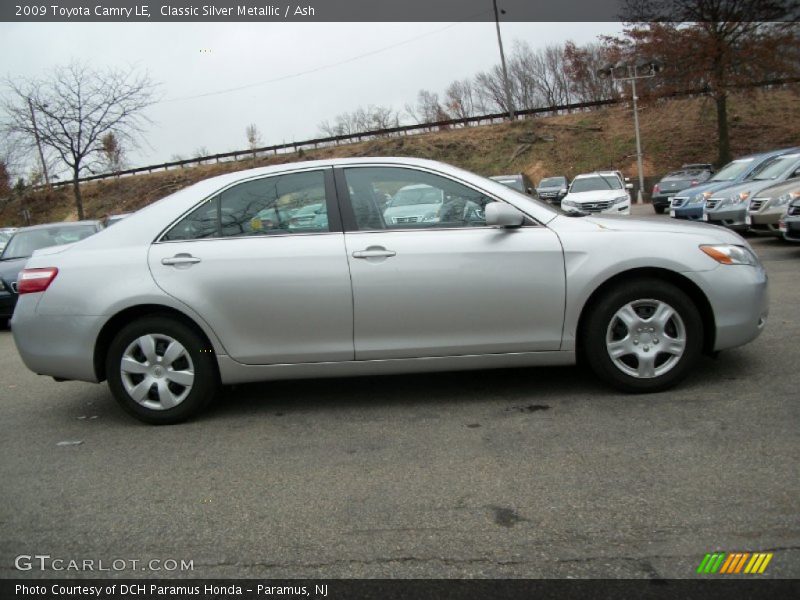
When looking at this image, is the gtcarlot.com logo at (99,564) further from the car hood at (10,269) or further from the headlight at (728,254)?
the car hood at (10,269)

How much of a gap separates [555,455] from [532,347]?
91 cm

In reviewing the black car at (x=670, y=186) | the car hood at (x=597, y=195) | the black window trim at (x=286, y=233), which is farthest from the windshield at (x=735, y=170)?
the black window trim at (x=286, y=233)

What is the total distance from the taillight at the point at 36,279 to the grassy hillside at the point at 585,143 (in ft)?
108

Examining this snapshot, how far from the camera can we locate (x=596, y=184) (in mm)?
18422

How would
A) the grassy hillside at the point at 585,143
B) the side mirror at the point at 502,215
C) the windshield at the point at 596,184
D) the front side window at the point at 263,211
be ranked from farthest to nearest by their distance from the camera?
1. the grassy hillside at the point at 585,143
2. the windshield at the point at 596,184
3. the front side window at the point at 263,211
4. the side mirror at the point at 502,215

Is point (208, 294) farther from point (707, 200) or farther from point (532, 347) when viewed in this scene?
point (707, 200)

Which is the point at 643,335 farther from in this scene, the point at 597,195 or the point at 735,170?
the point at 597,195

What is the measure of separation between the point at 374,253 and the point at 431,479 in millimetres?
1491

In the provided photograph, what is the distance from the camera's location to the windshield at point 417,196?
4.29 m

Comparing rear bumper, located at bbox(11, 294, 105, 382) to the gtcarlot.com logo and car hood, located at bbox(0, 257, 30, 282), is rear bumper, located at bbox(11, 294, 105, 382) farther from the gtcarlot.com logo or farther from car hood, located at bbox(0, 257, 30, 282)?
car hood, located at bbox(0, 257, 30, 282)

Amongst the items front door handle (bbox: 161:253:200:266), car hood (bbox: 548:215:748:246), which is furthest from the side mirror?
front door handle (bbox: 161:253:200:266)

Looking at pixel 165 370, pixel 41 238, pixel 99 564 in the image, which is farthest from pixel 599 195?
pixel 99 564
